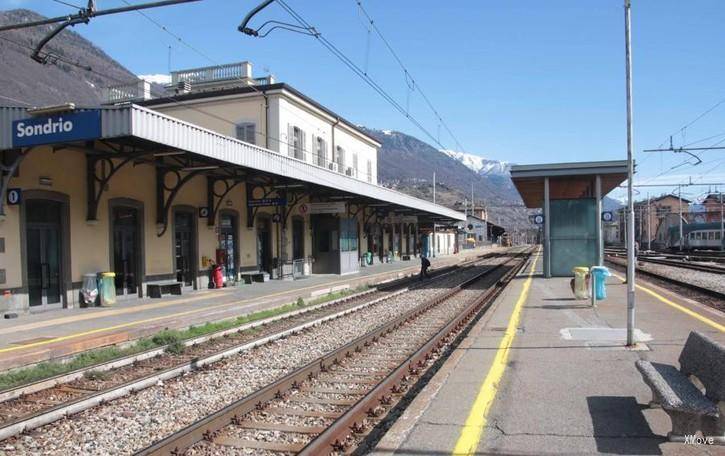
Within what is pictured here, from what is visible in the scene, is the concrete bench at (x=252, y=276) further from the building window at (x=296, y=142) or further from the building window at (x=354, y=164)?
the building window at (x=354, y=164)

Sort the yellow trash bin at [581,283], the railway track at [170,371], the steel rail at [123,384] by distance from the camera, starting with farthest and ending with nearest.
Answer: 1. the yellow trash bin at [581,283]
2. the railway track at [170,371]
3. the steel rail at [123,384]

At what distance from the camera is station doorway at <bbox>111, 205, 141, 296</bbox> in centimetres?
1694

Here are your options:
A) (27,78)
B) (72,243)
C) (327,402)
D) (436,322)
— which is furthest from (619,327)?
(27,78)

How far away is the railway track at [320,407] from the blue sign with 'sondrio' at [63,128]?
23.4 feet

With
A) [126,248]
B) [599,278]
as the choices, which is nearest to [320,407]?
[599,278]

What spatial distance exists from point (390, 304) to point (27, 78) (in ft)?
228

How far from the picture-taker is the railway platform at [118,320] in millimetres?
9742

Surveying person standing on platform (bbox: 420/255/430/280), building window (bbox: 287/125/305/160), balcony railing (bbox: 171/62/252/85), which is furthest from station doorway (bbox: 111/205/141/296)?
balcony railing (bbox: 171/62/252/85)

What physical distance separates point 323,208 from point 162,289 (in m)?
10.6

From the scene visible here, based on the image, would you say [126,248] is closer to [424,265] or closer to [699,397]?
[424,265]

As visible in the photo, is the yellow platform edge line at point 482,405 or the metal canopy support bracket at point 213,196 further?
the metal canopy support bracket at point 213,196

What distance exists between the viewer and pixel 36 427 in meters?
6.29

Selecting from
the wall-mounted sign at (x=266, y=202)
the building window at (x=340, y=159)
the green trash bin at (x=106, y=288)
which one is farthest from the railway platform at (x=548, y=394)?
the building window at (x=340, y=159)

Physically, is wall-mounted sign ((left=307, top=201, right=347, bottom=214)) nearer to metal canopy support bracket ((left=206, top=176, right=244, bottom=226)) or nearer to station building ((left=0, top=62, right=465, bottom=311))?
station building ((left=0, top=62, right=465, bottom=311))
